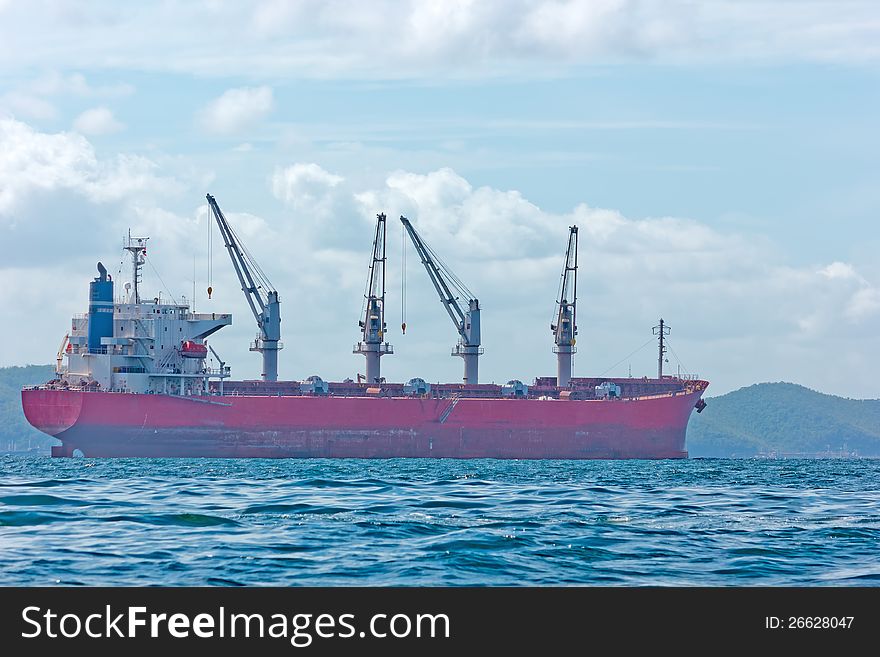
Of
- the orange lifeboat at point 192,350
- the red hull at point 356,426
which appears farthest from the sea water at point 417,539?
the orange lifeboat at point 192,350

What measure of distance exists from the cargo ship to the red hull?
0.23 ft

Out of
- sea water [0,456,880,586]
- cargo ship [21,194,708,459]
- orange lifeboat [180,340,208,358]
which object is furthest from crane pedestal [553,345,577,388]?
sea water [0,456,880,586]

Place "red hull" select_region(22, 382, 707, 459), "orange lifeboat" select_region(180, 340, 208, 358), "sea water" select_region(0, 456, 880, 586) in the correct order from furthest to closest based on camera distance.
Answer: "orange lifeboat" select_region(180, 340, 208, 358) < "red hull" select_region(22, 382, 707, 459) < "sea water" select_region(0, 456, 880, 586)

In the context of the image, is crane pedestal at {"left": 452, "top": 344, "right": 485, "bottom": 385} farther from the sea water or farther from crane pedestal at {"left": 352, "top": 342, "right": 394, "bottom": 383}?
the sea water

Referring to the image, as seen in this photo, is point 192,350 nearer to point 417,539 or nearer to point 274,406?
point 274,406

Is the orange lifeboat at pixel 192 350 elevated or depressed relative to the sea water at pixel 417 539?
elevated

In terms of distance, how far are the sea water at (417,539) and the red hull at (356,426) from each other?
5063cm

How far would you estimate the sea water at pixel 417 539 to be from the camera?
1658cm

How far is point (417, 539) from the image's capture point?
20109mm

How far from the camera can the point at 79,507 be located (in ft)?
78.8

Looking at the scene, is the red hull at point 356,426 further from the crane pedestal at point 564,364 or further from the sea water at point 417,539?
the sea water at point 417,539

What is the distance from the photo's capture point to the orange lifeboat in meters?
83.9
